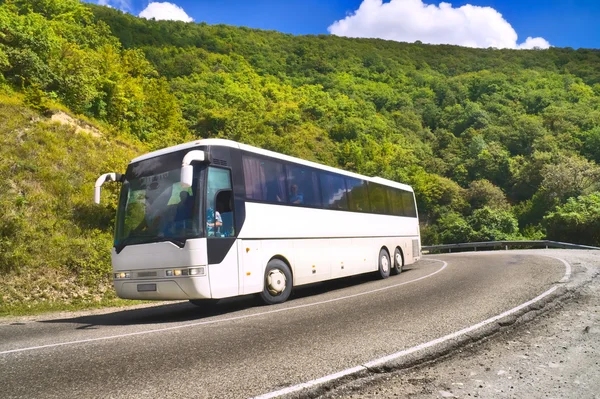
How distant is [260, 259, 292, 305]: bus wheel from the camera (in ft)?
31.7

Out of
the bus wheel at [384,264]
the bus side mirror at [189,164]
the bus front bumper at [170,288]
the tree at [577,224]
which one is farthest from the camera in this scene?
the tree at [577,224]

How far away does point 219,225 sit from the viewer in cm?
848

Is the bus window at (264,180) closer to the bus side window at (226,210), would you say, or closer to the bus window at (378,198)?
the bus side window at (226,210)

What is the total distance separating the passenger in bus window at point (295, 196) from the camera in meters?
10.9

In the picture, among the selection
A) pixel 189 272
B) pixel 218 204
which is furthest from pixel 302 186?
pixel 189 272

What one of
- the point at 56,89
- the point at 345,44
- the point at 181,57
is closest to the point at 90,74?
the point at 56,89

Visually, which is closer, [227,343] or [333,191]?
[227,343]

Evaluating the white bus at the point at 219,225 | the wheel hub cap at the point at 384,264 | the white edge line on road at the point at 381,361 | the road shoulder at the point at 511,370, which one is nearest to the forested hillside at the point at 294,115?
the white bus at the point at 219,225

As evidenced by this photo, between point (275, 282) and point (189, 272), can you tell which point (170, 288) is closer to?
point (189, 272)

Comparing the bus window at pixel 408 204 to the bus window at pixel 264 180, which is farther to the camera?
the bus window at pixel 408 204

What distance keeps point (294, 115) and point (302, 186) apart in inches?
2878

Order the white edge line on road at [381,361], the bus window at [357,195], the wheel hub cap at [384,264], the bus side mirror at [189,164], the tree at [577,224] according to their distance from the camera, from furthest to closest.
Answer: the tree at [577,224] → the wheel hub cap at [384,264] → the bus window at [357,195] → the bus side mirror at [189,164] → the white edge line on road at [381,361]

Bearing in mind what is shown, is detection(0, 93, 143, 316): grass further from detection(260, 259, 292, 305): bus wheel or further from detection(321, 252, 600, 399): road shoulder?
detection(321, 252, 600, 399): road shoulder

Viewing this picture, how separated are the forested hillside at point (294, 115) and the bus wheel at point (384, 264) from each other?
9.25m
